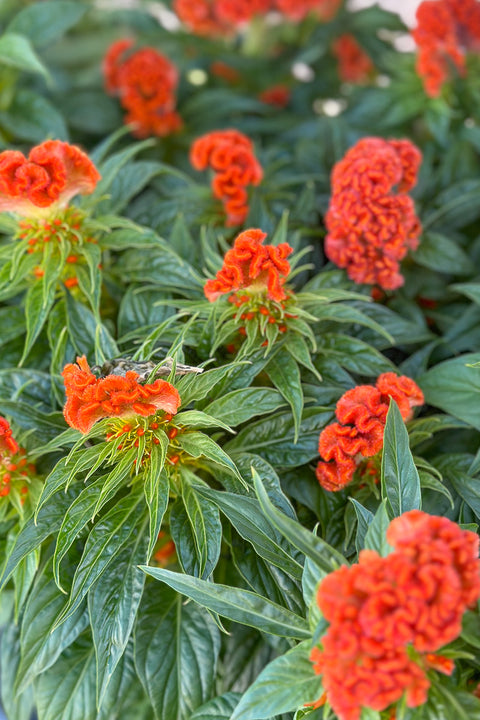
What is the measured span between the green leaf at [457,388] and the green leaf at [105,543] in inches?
17.9

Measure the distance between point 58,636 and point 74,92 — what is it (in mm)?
1290

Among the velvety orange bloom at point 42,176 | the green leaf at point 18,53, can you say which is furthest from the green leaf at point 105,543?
the green leaf at point 18,53

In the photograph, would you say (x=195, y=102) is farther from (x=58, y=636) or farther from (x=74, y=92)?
(x=58, y=636)

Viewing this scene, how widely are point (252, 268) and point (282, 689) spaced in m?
0.48

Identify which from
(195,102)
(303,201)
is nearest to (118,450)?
(303,201)

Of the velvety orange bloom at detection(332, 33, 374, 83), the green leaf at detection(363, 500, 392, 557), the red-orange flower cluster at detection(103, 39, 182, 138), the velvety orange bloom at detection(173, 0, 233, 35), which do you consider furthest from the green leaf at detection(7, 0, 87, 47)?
the green leaf at detection(363, 500, 392, 557)

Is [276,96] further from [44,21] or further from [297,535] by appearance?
[297,535]

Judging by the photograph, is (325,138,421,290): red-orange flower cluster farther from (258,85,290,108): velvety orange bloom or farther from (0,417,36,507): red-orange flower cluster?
(258,85,290,108): velvety orange bloom

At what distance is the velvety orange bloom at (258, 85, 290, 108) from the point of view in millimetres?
1858

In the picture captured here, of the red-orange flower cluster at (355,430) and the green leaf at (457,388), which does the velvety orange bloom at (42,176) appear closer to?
the red-orange flower cluster at (355,430)

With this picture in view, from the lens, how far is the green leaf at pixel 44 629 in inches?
36.2

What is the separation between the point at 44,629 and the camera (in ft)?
3.06

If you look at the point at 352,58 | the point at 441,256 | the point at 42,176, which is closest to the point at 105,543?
the point at 42,176

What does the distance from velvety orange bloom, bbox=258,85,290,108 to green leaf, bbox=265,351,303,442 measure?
1.08m
